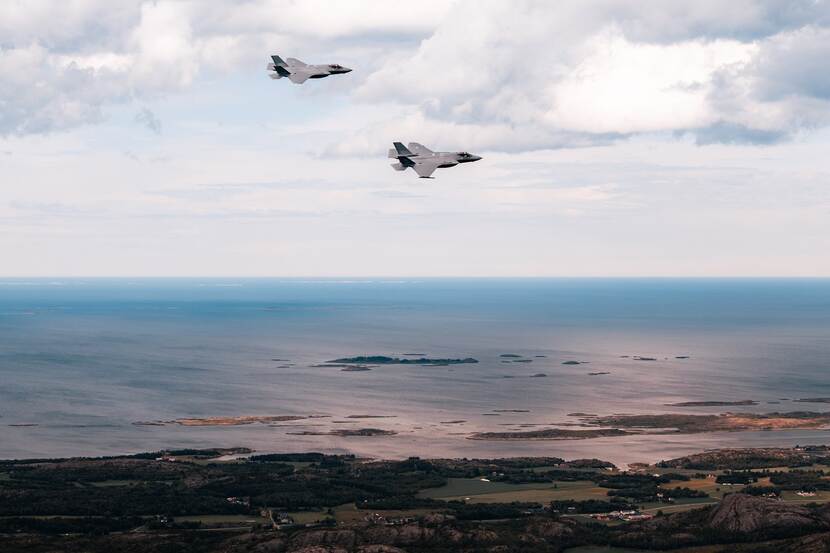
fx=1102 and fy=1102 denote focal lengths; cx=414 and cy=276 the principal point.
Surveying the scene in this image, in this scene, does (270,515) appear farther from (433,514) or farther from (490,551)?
(490,551)

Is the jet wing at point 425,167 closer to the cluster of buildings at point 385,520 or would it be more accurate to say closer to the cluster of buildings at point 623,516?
the cluster of buildings at point 385,520

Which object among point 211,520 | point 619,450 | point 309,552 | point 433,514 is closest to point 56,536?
point 211,520

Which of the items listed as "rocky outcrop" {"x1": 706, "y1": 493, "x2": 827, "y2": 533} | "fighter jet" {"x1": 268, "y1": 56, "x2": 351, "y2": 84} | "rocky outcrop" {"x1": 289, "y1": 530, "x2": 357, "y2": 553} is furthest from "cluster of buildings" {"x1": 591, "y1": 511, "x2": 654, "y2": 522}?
"fighter jet" {"x1": 268, "y1": 56, "x2": 351, "y2": 84}

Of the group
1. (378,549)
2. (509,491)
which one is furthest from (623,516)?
(378,549)

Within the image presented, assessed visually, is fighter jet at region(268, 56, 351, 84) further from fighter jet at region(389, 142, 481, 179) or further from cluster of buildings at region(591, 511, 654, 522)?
cluster of buildings at region(591, 511, 654, 522)

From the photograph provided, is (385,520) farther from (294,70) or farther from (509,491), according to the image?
(294,70)

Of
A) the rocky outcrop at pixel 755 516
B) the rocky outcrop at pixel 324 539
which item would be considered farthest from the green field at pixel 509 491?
the rocky outcrop at pixel 324 539
